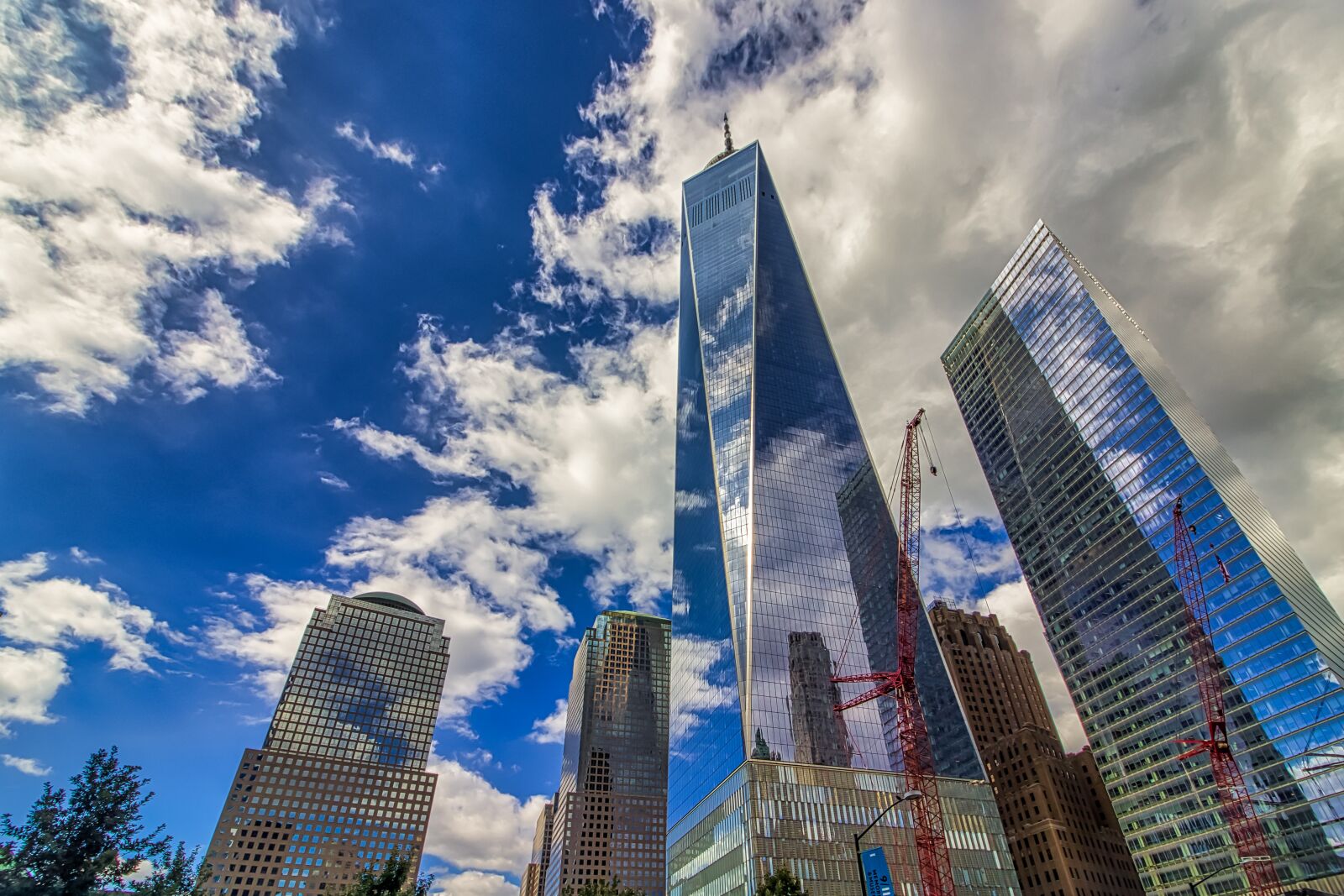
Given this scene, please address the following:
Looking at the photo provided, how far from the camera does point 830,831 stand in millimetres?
82812

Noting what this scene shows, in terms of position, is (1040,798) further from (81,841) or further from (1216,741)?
(81,841)

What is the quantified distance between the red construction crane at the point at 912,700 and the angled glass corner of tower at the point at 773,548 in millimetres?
4697

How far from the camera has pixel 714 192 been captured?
18150 cm

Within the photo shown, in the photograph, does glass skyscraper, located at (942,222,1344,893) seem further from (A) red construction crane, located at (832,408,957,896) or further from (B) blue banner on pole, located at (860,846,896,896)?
(B) blue banner on pole, located at (860,846,896,896)

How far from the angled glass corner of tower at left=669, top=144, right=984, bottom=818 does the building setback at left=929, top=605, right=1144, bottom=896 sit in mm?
51449

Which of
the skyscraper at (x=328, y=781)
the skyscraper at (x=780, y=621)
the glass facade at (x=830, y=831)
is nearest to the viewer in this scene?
the glass facade at (x=830, y=831)

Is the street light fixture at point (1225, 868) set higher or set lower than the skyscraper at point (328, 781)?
lower

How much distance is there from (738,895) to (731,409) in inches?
3046

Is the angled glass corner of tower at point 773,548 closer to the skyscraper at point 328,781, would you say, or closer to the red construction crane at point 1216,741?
the red construction crane at point 1216,741

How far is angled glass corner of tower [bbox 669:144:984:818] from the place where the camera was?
311 feet

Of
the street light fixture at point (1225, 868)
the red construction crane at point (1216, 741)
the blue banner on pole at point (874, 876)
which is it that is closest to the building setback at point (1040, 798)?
the street light fixture at point (1225, 868)

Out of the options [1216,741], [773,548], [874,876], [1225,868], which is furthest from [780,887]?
[1225,868]

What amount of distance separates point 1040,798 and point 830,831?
258ft

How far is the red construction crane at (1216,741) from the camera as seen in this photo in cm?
9912
